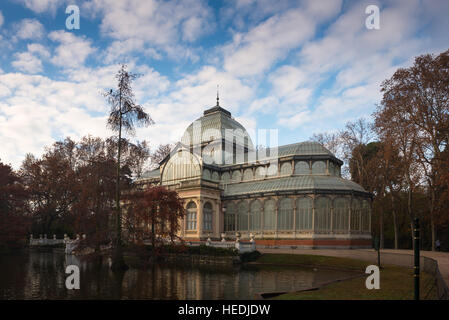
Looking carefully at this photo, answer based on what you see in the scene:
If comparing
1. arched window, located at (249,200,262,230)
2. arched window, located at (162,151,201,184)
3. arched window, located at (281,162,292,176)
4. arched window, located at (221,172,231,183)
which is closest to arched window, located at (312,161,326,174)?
arched window, located at (281,162,292,176)

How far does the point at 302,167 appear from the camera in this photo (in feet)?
147

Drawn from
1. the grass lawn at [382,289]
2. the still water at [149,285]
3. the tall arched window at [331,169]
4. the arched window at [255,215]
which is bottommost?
the still water at [149,285]

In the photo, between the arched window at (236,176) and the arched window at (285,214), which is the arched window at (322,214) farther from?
the arched window at (236,176)

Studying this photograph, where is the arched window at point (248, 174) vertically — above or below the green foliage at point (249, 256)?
above

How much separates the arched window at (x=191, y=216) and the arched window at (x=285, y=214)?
1110 centimetres

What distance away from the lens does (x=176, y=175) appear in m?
50.6

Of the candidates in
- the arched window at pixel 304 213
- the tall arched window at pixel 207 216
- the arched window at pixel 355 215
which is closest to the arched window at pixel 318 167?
the arched window at pixel 304 213

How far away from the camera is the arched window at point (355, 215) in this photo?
38844mm

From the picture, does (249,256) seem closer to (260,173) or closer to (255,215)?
(255,215)

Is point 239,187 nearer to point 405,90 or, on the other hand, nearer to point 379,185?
point 379,185

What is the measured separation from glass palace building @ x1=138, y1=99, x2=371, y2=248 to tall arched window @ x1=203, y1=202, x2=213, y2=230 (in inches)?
5.0

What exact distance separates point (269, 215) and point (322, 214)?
654cm
